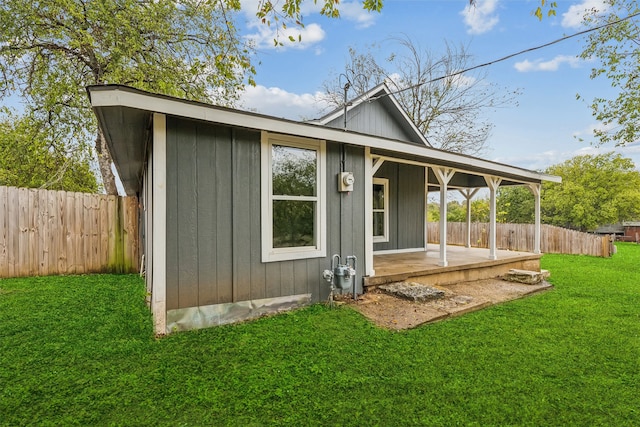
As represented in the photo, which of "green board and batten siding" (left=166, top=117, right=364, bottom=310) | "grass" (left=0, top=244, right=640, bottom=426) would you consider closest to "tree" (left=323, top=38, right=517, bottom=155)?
"green board and batten siding" (left=166, top=117, right=364, bottom=310)

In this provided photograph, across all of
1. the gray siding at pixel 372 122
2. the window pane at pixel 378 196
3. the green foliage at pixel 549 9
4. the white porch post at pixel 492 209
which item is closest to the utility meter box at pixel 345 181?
the green foliage at pixel 549 9

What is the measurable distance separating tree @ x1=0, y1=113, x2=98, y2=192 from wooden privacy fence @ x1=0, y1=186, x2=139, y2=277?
3510 millimetres

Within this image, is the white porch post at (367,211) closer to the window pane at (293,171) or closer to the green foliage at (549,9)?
the window pane at (293,171)

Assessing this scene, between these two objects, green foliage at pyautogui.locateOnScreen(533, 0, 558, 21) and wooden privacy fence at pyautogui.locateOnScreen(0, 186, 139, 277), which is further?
wooden privacy fence at pyautogui.locateOnScreen(0, 186, 139, 277)

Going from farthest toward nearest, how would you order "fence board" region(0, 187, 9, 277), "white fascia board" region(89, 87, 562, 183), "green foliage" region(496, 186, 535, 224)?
"green foliage" region(496, 186, 535, 224), "fence board" region(0, 187, 9, 277), "white fascia board" region(89, 87, 562, 183)

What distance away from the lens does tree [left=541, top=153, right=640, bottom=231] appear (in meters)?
22.5

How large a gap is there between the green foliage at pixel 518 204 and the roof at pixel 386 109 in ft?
77.8

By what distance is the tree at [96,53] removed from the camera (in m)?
7.25

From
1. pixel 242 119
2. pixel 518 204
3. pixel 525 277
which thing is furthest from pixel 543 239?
pixel 518 204

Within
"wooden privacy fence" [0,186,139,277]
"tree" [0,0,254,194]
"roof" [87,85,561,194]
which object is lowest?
"wooden privacy fence" [0,186,139,277]

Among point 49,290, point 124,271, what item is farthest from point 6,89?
point 49,290

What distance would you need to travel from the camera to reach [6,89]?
25.5 feet

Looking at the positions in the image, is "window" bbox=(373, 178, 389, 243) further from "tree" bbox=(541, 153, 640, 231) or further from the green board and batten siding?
"tree" bbox=(541, 153, 640, 231)

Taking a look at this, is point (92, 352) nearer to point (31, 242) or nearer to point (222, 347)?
point (222, 347)
